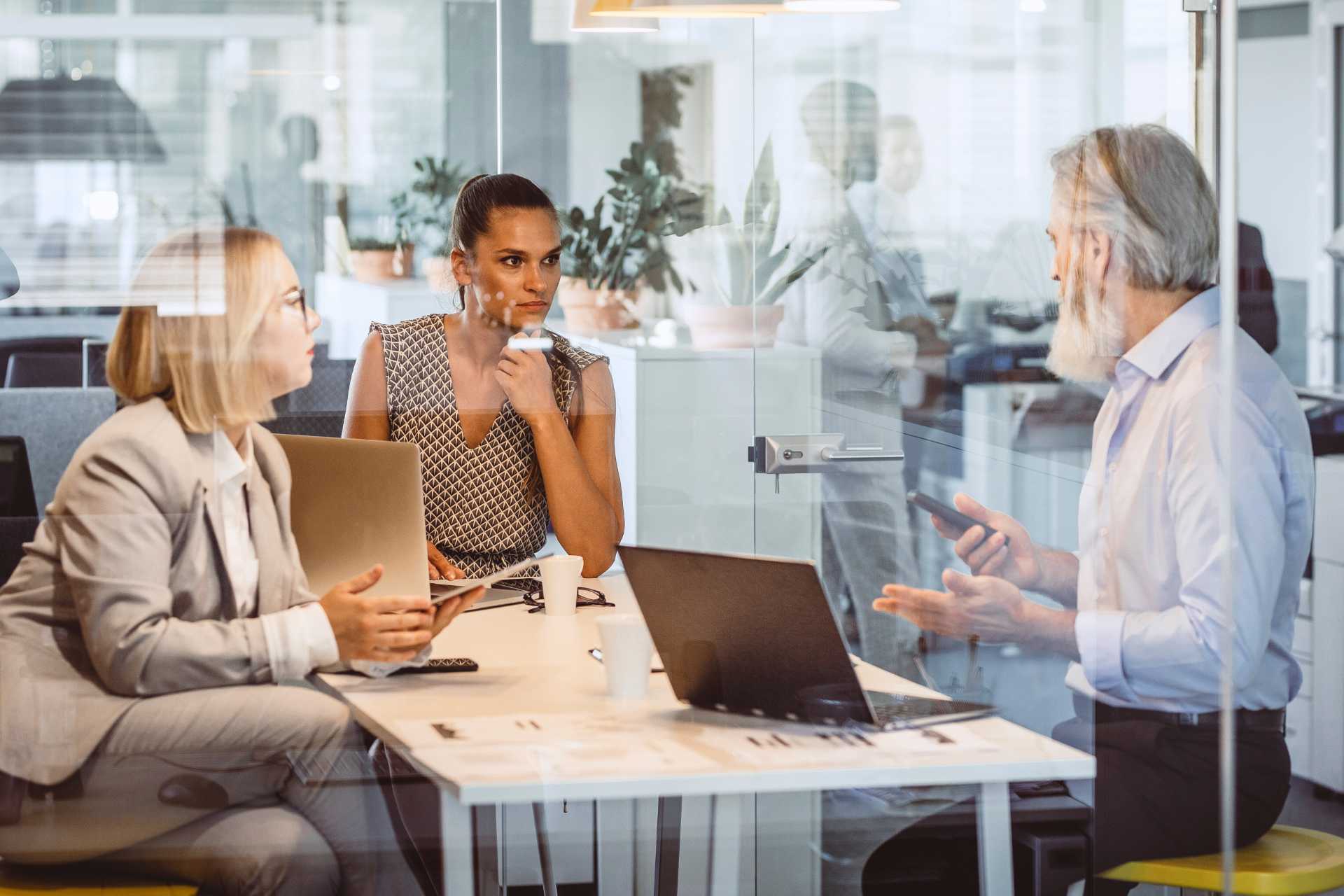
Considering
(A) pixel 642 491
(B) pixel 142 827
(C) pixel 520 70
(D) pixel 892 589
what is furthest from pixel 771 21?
(B) pixel 142 827

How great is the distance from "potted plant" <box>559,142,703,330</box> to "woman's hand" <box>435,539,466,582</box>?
39 centimetres

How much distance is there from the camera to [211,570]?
1.94 metres

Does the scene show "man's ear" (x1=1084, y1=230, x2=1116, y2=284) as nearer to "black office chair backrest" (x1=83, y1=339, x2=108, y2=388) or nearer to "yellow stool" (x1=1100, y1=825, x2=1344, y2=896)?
"yellow stool" (x1=1100, y1=825, x2=1344, y2=896)

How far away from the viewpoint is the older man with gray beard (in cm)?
228

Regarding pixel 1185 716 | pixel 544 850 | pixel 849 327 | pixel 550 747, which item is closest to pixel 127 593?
pixel 550 747

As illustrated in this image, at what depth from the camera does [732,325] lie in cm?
249

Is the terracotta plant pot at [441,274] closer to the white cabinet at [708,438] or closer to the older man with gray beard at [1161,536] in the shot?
the white cabinet at [708,438]

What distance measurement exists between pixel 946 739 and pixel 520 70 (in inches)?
45.3

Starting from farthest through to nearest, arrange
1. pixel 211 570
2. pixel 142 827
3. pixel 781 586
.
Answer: pixel 142 827 → pixel 211 570 → pixel 781 586

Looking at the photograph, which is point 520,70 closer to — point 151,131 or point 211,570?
point 151,131

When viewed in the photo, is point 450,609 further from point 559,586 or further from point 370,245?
point 370,245

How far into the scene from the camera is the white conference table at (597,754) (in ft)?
5.53

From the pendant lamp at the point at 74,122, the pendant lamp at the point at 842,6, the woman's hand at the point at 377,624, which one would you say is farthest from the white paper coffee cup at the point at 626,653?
the pendant lamp at the point at 842,6

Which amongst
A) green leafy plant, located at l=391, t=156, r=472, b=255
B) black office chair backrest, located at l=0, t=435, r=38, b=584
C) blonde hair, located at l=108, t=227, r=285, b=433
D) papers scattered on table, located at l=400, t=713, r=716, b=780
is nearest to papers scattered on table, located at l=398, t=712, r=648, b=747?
papers scattered on table, located at l=400, t=713, r=716, b=780
